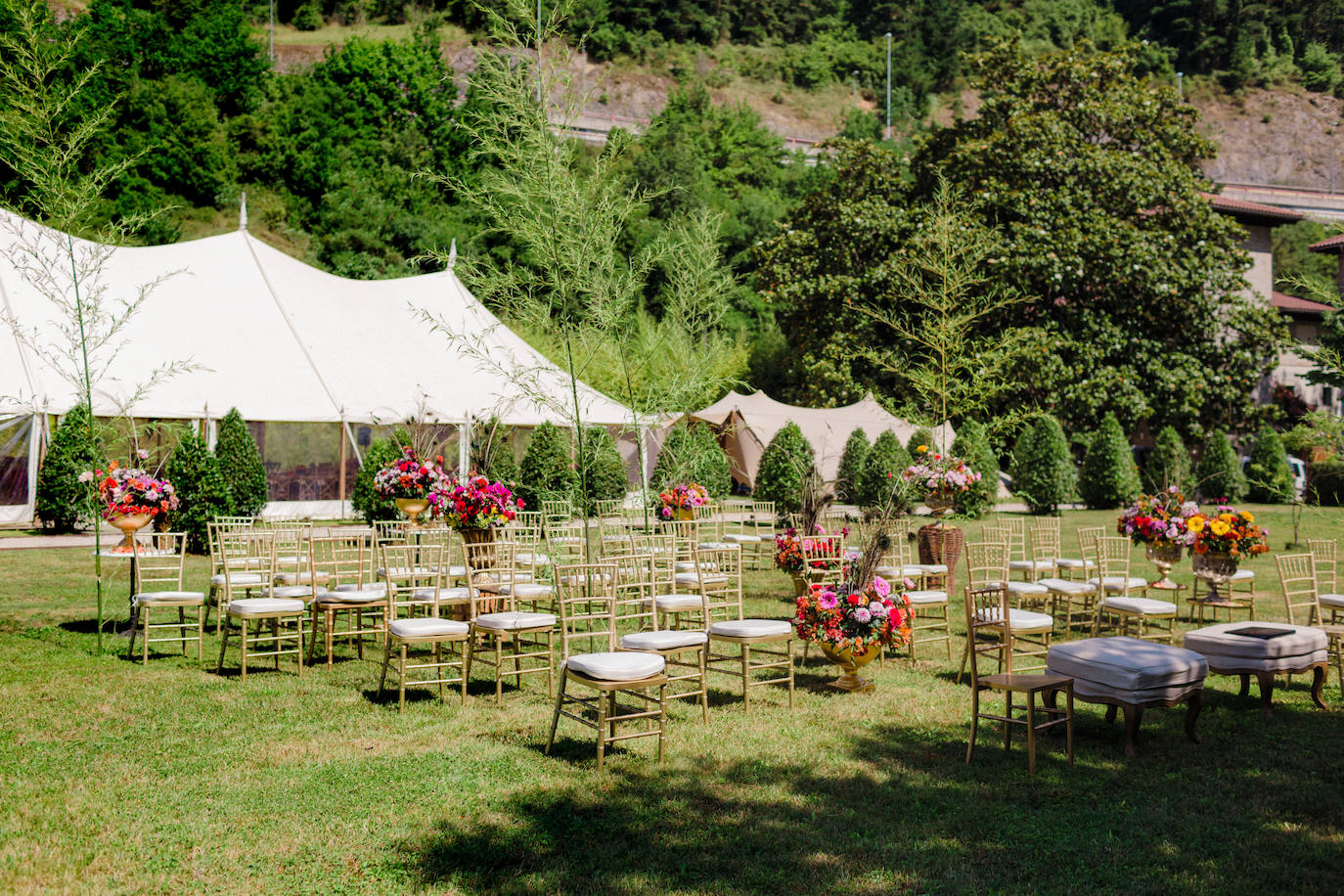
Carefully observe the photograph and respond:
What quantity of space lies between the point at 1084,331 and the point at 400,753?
23.6m

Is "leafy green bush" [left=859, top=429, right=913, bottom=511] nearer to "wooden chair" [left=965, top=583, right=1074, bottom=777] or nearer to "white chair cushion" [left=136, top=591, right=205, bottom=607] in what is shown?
"wooden chair" [left=965, top=583, right=1074, bottom=777]

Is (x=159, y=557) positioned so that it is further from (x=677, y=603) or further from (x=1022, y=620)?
(x=1022, y=620)

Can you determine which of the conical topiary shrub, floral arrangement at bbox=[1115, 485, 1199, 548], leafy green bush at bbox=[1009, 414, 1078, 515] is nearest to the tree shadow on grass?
floral arrangement at bbox=[1115, 485, 1199, 548]

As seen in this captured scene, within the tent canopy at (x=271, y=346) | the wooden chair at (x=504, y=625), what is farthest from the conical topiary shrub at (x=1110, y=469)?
the wooden chair at (x=504, y=625)

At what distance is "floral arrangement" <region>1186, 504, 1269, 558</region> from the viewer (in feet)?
31.2

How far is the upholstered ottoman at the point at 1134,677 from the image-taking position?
19.7 feet

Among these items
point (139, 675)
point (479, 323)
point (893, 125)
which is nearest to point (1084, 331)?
point (479, 323)

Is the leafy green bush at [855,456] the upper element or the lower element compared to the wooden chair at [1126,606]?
upper

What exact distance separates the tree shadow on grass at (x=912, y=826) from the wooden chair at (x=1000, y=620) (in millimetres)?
994

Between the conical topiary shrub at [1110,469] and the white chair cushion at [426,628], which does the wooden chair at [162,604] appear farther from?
the conical topiary shrub at [1110,469]

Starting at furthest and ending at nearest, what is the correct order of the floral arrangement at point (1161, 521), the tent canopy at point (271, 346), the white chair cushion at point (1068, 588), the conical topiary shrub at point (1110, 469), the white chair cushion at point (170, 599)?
the conical topiary shrub at point (1110, 469) → the tent canopy at point (271, 346) → the floral arrangement at point (1161, 521) → the white chair cushion at point (1068, 588) → the white chair cushion at point (170, 599)

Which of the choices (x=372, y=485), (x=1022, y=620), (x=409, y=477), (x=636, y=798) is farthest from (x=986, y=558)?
(x=372, y=485)

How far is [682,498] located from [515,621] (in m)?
6.85

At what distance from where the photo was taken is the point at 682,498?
13.8 m
